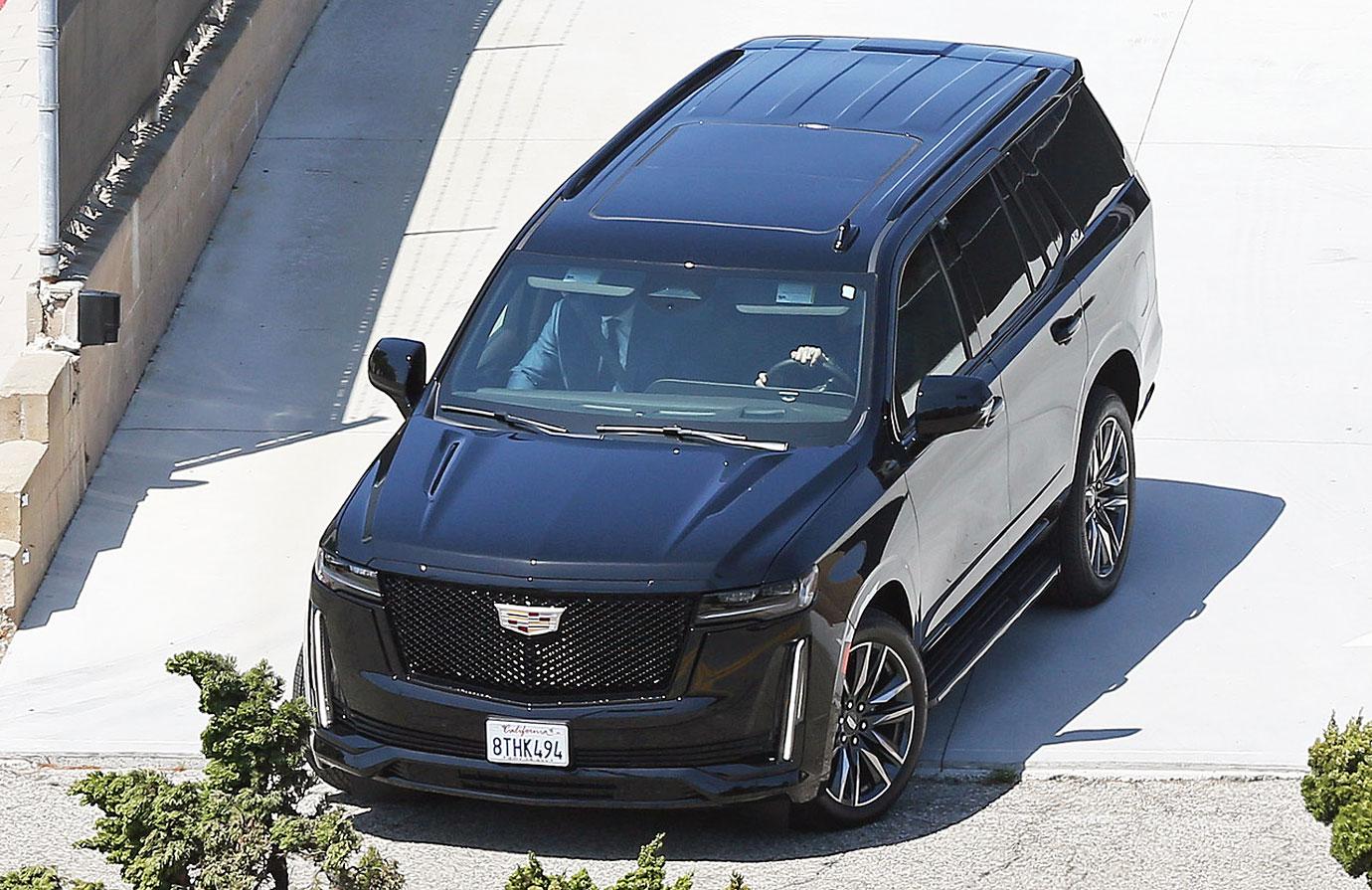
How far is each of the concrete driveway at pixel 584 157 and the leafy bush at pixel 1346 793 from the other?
227cm

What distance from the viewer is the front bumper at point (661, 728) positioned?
291 inches

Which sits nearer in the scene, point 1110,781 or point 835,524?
point 835,524

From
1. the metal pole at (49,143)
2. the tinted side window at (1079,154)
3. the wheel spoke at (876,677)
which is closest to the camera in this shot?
the wheel spoke at (876,677)

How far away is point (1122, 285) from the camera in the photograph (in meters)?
10.1

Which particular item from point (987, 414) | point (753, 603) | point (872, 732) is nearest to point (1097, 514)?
point (987, 414)

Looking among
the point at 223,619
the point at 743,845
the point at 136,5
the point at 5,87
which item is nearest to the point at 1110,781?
the point at 743,845

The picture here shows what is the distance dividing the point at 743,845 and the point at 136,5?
21.5ft

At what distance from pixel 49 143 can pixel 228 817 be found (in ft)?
18.3

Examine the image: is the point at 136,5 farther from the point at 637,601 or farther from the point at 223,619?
the point at 637,601

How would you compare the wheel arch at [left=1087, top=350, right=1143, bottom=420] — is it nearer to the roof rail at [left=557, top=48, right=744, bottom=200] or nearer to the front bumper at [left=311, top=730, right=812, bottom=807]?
the roof rail at [left=557, top=48, right=744, bottom=200]

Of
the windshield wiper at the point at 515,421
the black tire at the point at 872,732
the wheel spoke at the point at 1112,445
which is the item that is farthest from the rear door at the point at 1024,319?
the windshield wiper at the point at 515,421

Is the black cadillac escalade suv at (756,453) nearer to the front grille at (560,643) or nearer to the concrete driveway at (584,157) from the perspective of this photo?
the front grille at (560,643)

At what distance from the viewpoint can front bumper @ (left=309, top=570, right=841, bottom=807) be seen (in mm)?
7387

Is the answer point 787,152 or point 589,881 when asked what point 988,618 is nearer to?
point 787,152
